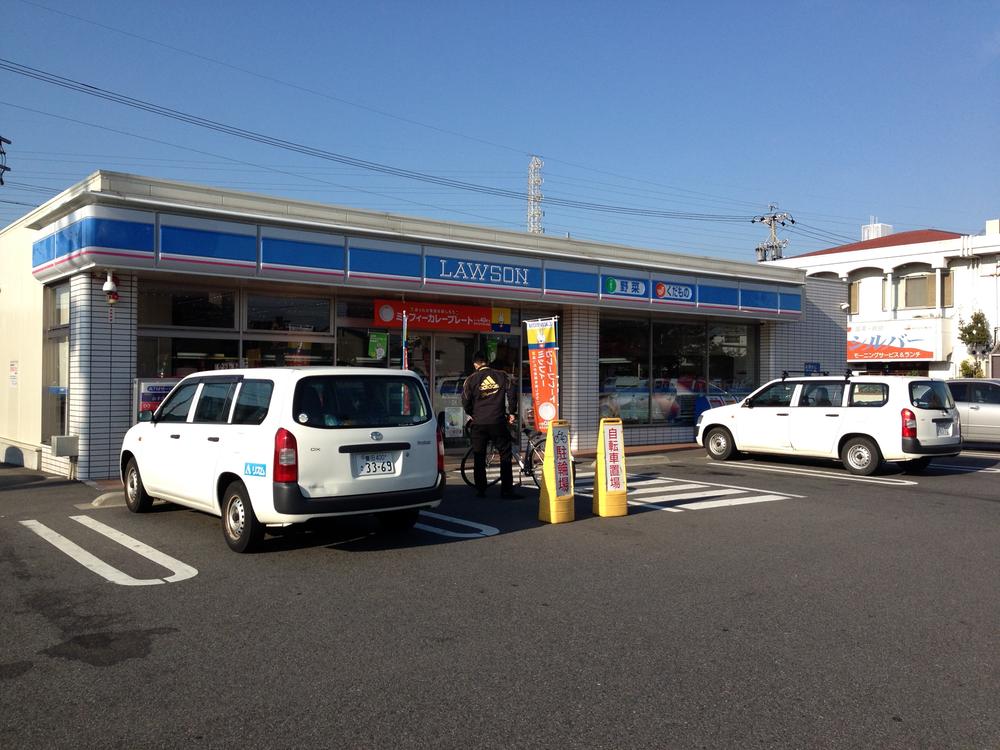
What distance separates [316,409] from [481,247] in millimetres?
8840

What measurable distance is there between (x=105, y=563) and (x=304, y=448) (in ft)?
6.58

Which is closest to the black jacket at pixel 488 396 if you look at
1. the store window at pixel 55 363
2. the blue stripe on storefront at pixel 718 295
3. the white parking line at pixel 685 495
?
the white parking line at pixel 685 495

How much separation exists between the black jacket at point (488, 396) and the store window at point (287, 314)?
198 inches

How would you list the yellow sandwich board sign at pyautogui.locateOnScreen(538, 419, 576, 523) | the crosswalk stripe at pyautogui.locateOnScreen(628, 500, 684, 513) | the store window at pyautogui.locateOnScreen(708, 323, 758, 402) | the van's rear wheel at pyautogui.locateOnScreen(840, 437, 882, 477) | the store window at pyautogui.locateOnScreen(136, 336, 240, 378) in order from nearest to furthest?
1. the yellow sandwich board sign at pyautogui.locateOnScreen(538, 419, 576, 523)
2. the crosswalk stripe at pyautogui.locateOnScreen(628, 500, 684, 513)
3. the store window at pyautogui.locateOnScreen(136, 336, 240, 378)
4. the van's rear wheel at pyautogui.locateOnScreen(840, 437, 882, 477)
5. the store window at pyautogui.locateOnScreen(708, 323, 758, 402)

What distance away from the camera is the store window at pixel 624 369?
749 inches

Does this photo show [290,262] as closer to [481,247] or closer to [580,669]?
[481,247]

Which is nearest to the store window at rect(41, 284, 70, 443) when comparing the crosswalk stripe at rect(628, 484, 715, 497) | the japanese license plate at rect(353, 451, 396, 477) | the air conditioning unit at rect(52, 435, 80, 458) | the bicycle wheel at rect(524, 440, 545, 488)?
the air conditioning unit at rect(52, 435, 80, 458)

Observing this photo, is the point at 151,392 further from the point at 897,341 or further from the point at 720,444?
the point at 897,341

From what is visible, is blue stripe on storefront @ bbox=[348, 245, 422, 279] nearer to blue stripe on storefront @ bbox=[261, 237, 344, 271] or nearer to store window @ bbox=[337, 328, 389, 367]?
blue stripe on storefront @ bbox=[261, 237, 344, 271]

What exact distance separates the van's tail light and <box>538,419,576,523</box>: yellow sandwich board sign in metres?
3.13

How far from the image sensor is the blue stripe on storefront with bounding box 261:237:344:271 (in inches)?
536

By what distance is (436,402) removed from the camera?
16922 mm

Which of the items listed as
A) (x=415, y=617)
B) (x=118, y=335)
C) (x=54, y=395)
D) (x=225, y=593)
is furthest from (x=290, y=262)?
(x=415, y=617)

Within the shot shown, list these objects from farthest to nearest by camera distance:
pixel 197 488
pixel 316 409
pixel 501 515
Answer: pixel 501 515, pixel 197 488, pixel 316 409
